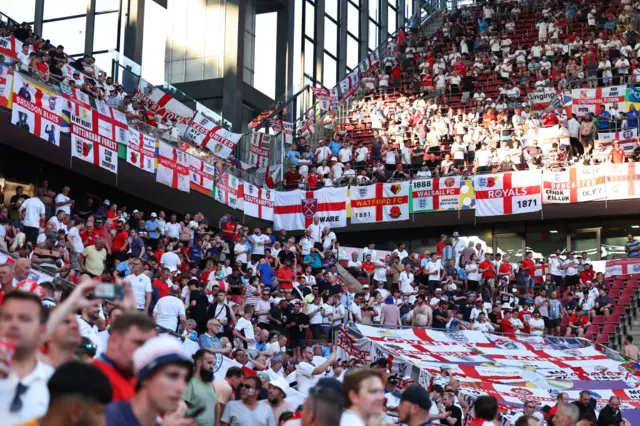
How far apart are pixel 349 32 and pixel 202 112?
57.6 ft

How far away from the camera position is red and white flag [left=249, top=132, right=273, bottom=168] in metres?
34.4

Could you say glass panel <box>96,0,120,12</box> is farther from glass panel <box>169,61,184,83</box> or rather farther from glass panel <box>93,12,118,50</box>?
glass panel <box>169,61,184,83</box>

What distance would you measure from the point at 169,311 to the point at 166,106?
15.5 meters

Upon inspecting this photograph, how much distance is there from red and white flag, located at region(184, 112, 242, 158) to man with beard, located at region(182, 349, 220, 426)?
21.5 m

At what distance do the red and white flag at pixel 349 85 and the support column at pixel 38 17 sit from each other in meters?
11.6

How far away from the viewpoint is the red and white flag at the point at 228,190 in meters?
30.9

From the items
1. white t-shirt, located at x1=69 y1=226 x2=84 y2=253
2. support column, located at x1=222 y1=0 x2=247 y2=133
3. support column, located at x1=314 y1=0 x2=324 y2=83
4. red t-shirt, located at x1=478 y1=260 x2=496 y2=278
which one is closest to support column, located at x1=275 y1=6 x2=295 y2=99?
support column, located at x1=314 y1=0 x2=324 y2=83

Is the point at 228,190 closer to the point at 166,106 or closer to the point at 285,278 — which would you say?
the point at 166,106

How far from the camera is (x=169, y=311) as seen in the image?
55.1 ft

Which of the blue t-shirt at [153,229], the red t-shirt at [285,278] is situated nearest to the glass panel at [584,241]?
the red t-shirt at [285,278]

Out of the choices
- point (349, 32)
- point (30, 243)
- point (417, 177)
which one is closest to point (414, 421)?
point (30, 243)

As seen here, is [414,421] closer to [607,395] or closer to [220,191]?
[607,395]

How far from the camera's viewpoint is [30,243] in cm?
1931

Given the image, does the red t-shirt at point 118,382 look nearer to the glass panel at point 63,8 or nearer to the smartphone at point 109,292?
the smartphone at point 109,292
